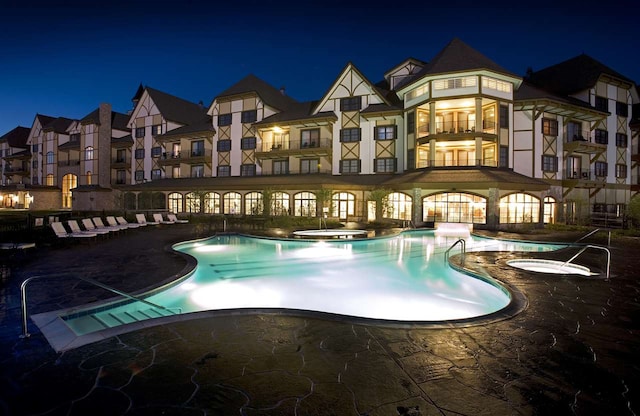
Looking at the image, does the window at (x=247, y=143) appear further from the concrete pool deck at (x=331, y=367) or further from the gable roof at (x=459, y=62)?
the concrete pool deck at (x=331, y=367)

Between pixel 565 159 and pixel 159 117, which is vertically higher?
pixel 159 117

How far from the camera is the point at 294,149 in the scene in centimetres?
3005

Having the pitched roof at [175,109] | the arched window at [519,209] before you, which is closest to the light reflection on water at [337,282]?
the arched window at [519,209]

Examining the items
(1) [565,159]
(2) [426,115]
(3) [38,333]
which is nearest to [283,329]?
(3) [38,333]

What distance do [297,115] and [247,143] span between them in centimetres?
605

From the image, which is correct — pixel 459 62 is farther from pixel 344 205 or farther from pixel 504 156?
pixel 344 205

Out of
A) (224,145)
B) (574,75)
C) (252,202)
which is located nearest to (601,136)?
(574,75)

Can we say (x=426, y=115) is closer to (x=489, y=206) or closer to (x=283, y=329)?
(x=489, y=206)

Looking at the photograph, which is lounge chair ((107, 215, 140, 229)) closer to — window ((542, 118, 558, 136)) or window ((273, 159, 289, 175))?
window ((273, 159, 289, 175))

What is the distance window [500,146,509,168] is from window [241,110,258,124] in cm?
2269

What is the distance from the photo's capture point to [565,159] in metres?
26.8

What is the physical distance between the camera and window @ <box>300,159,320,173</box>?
99.8ft

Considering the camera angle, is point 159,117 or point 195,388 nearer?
point 195,388

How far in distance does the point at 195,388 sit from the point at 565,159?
32.7 m
